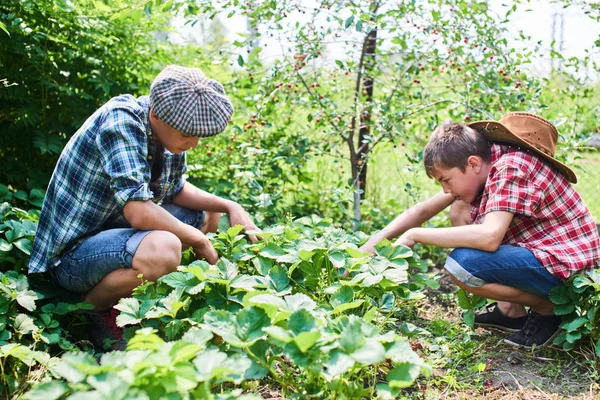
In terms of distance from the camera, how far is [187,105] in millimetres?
2322

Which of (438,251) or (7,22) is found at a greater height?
(7,22)

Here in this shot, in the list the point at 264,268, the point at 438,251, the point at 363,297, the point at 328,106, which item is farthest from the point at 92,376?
the point at 438,251

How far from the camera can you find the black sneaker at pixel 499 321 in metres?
2.84

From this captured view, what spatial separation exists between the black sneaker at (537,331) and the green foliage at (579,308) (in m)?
0.07

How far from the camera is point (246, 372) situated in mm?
1774

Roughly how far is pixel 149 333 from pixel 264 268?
31.9 inches

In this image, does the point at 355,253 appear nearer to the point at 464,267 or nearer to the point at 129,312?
the point at 464,267

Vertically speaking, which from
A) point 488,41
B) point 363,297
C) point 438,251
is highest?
point 488,41

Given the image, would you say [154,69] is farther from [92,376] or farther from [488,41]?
[92,376]

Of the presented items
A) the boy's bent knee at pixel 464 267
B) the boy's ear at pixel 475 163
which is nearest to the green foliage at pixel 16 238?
the boy's bent knee at pixel 464 267

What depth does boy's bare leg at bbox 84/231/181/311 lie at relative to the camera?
239cm

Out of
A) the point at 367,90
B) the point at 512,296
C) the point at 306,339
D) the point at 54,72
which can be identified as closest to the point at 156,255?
the point at 306,339

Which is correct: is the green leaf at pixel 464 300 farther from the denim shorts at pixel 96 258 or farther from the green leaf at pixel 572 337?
the denim shorts at pixel 96 258

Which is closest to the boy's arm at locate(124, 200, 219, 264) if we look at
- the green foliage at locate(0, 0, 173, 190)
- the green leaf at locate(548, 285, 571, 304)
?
the green foliage at locate(0, 0, 173, 190)
